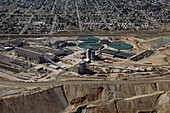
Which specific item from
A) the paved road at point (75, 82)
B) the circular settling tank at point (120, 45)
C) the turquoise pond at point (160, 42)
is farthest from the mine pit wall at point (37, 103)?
the turquoise pond at point (160, 42)

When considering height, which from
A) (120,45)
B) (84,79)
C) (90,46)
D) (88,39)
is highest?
(88,39)

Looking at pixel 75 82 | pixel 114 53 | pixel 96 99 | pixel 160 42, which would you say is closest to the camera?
pixel 96 99

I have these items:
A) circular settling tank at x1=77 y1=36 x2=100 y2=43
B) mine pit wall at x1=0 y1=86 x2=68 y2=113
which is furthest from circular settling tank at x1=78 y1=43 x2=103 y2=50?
mine pit wall at x1=0 y1=86 x2=68 y2=113

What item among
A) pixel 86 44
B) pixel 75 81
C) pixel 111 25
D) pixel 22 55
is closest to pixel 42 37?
pixel 86 44

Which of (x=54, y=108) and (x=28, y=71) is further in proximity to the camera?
(x=28, y=71)

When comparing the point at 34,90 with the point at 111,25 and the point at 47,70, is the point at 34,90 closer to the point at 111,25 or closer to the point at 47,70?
the point at 47,70

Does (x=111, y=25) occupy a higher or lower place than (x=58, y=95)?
higher

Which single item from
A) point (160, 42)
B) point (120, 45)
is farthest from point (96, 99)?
point (160, 42)

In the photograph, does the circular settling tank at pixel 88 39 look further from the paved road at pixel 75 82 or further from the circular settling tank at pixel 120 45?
the paved road at pixel 75 82

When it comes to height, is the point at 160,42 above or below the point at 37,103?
above

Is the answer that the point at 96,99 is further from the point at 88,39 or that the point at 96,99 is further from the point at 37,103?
the point at 88,39
